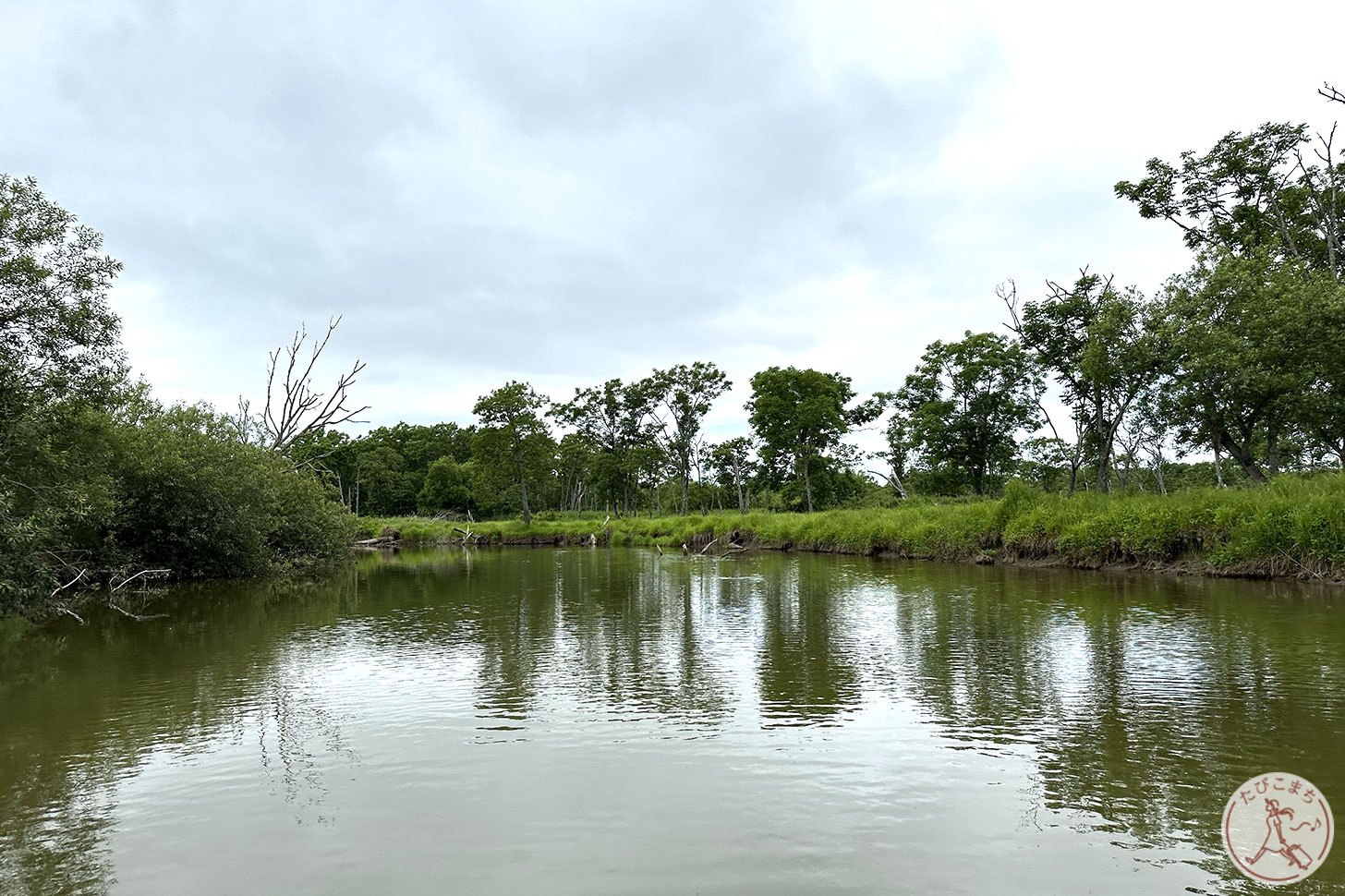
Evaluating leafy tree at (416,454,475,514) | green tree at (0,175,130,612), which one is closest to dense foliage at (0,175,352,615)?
green tree at (0,175,130,612)

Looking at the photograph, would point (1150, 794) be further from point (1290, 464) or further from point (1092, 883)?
point (1290, 464)

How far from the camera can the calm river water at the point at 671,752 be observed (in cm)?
502

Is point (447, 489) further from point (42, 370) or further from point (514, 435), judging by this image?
point (42, 370)

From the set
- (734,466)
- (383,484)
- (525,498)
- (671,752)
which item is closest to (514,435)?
(525,498)

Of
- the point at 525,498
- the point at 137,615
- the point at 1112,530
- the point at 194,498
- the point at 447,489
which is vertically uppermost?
the point at 447,489

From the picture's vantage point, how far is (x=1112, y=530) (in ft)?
78.8

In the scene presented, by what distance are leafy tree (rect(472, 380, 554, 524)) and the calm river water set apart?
4752cm

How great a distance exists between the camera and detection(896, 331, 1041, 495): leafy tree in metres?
45.5

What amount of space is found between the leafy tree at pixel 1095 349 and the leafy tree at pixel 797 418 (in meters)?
18.2

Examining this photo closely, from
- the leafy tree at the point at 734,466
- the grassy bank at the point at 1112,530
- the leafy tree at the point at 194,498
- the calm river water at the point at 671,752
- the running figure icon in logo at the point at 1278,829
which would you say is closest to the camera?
the running figure icon in logo at the point at 1278,829

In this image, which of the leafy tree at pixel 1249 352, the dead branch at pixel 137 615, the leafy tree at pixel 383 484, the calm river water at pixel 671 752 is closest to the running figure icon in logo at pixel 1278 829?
the calm river water at pixel 671 752

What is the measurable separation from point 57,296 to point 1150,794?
66.0 ft

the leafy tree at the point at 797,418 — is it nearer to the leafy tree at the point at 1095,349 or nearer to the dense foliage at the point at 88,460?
the leafy tree at the point at 1095,349

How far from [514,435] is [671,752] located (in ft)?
187
